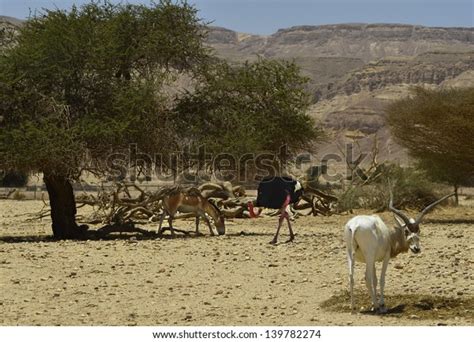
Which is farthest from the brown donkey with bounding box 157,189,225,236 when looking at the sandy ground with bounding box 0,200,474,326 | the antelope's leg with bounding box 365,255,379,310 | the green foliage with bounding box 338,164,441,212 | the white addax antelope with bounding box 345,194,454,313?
the antelope's leg with bounding box 365,255,379,310

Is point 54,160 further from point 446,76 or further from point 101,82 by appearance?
point 446,76

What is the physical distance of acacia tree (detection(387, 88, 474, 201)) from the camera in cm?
2864

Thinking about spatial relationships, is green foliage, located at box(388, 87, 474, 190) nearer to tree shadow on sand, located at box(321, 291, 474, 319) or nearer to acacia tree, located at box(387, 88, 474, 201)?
acacia tree, located at box(387, 88, 474, 201)

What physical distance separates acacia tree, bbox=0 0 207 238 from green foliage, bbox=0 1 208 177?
22 millimetres

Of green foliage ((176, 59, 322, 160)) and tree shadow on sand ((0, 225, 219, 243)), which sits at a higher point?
green foliage ((176, 59, 322, 160))

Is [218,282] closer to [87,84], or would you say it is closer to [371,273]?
[371,273]

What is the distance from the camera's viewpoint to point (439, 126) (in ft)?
95.6

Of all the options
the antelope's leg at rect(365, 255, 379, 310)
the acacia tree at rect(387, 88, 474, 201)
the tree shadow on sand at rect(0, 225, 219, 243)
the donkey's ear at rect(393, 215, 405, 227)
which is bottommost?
the tree shadow on sand at rect(0, 225, 219, 243)

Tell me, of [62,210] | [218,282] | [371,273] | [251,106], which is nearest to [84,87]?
[62,210]

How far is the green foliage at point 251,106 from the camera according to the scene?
22625mm

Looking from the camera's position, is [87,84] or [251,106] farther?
[251,106]

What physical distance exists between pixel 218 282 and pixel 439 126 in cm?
1686

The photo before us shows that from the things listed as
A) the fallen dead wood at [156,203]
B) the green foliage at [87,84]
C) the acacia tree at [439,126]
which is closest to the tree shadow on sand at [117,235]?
the fallen dead wood at [156,203]

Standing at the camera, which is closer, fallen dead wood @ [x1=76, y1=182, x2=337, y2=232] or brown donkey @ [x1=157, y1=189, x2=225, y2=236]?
brown donkey @ [x1=157, y1=189, x2=225, y2=236]
